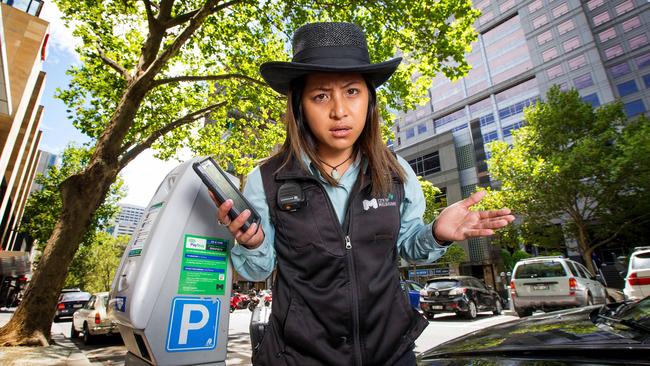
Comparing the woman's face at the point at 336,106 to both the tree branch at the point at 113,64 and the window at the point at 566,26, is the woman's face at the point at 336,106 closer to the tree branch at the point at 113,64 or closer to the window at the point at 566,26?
the tree branch at the point at 113,64

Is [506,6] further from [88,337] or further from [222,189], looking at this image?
[222,189]

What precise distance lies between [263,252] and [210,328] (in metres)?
0.51

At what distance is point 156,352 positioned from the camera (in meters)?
1.38

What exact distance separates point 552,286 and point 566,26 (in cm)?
3592

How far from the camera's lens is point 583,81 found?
105ft

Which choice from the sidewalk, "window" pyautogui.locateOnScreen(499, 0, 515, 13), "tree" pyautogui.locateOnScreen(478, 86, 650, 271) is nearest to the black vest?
the sidewalk

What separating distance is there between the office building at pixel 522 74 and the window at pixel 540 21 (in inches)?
3.8

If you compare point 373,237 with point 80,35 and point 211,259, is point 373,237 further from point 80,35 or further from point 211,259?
point 80,35

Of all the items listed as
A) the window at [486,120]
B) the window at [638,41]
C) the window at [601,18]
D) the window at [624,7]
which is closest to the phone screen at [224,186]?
the window at [486,120]

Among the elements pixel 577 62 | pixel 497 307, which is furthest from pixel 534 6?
pixel 497 307

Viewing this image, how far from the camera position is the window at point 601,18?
3331 centimetres

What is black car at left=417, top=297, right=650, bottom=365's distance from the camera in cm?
143

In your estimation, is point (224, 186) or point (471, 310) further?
point (471, 310)

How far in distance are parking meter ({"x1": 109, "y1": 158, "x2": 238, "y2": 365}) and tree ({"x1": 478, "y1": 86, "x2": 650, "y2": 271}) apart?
18133 millimetres
